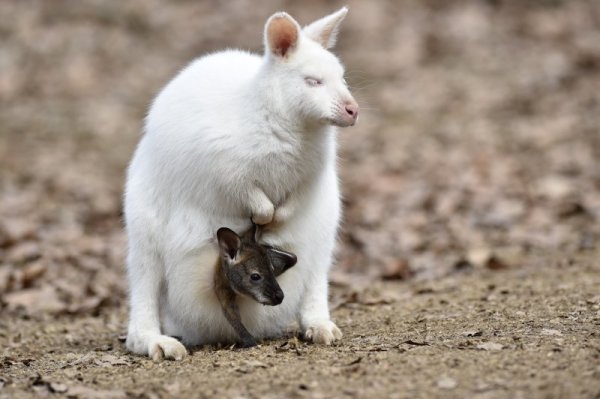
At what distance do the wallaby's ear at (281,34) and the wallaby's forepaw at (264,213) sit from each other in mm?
670

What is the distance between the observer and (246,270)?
4.27 meters

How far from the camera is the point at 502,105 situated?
39.3 ft

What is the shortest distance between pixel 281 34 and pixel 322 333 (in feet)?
4.53

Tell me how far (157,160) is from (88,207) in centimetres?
528

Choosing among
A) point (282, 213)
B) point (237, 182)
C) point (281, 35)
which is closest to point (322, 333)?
point (282, 213)

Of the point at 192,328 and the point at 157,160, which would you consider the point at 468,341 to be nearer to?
the point at 192,328

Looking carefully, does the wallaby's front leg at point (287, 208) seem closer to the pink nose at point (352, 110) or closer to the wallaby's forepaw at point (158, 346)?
the pink nose at point (352, 110)

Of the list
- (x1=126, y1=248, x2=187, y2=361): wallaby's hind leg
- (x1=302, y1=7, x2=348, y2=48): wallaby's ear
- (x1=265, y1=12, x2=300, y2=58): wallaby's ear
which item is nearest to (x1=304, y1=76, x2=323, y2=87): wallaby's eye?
(x1=265, y1=12, x2=300, y2=58): wallaby's ear

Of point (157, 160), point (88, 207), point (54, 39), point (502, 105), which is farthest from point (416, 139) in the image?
point (157, 160)

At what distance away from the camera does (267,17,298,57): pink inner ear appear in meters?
4.21

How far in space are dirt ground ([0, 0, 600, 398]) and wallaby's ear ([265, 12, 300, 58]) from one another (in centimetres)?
62

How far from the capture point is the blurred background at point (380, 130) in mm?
7648

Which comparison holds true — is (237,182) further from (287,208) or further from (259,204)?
(287,208)

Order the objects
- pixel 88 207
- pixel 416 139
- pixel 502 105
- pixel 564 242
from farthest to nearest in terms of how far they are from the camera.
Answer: pixel 502 105, pixel 416 139, pixel 88 207, pixel 564 242
